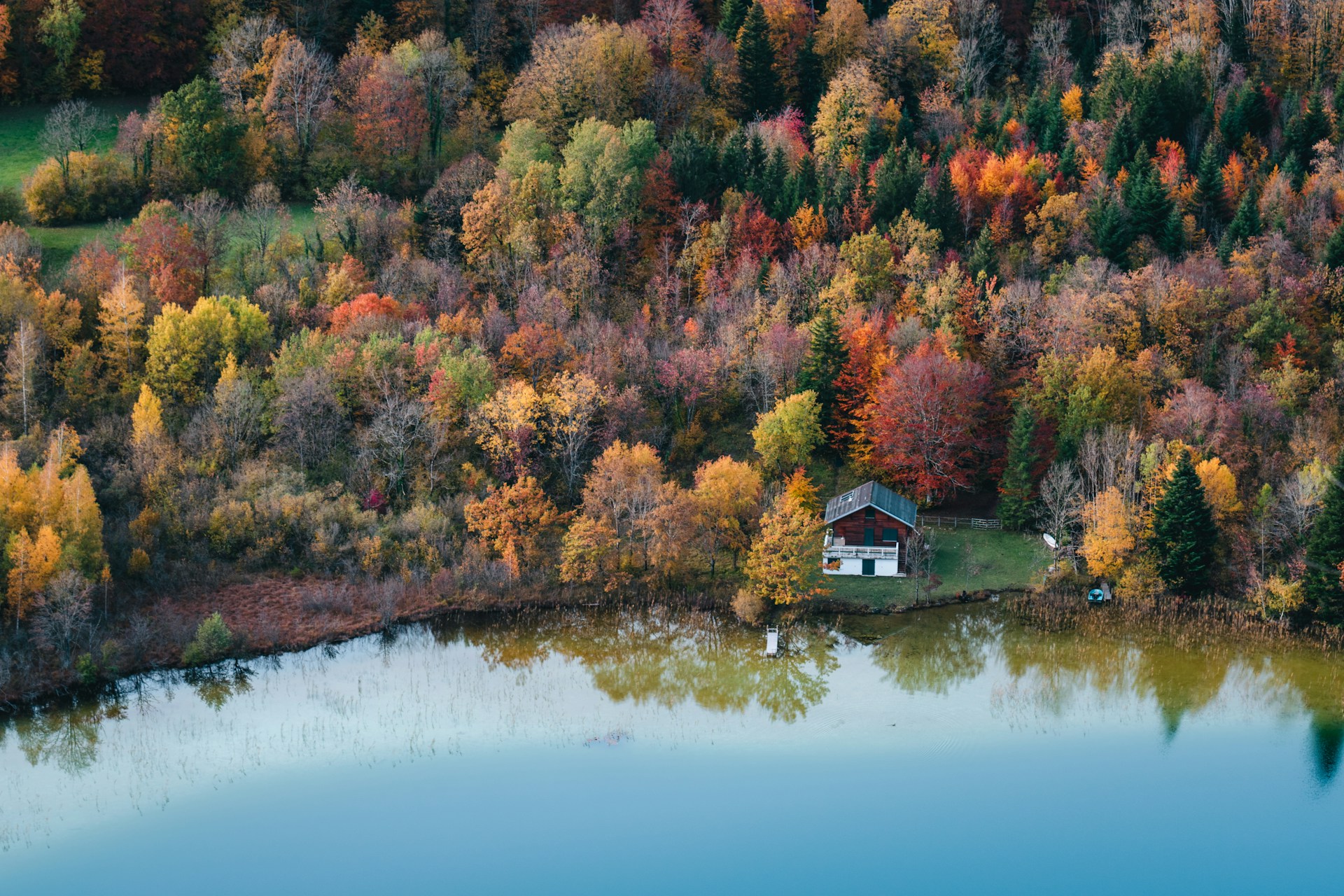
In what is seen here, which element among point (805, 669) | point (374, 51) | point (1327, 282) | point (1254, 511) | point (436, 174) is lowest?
point (805, 669)

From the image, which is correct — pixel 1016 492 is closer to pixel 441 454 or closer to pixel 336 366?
pixel 441 454

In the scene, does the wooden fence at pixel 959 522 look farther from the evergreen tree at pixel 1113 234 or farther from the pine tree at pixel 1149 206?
the pine tree at pixel 1149 206

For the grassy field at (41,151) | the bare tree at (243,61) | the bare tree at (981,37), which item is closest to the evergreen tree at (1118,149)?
the bare tree at (981,37)

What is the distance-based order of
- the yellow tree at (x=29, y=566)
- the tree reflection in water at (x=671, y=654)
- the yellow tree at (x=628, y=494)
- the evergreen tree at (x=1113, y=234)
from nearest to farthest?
the yellow tree at (x=29, y=566) → the tree reflection in water at (x=671, y=654) → the yellow tree at (x=628, y=494) → the evergreen tree at (x=1113, y=234)

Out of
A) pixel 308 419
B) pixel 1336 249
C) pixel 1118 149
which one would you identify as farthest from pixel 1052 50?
pixel 308 419

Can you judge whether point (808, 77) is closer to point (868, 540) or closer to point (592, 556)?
point (868, 540)

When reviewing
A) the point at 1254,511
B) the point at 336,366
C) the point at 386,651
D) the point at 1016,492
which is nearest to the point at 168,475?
the point at 336,366
